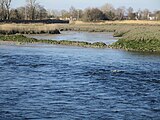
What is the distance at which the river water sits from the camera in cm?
1228

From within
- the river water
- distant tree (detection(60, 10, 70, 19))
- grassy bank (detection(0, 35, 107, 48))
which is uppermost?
distant tree (detection(60, 10, 70, 19))

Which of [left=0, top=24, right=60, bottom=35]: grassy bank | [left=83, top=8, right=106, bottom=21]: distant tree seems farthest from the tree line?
[left=0, top=24, right=60, bottom=35]: grassy bank

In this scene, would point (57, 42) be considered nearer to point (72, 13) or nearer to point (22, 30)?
point (22, 30)

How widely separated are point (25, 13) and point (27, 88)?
108 meters

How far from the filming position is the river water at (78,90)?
12281mm

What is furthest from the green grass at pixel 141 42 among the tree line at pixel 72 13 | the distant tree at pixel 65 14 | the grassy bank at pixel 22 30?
the distant tree at pixel 65 14

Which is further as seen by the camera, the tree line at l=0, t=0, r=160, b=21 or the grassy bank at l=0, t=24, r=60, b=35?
the tree line at l=0, t=0, r=160, b=21

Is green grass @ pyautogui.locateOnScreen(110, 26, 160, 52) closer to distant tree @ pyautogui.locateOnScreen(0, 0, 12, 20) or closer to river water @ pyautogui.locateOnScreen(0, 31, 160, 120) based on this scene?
river water @ pyautogui.locateOnScreen(0, 31, 160, 120)

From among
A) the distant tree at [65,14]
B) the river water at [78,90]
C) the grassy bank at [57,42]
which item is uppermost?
the distant tree at [65,14]

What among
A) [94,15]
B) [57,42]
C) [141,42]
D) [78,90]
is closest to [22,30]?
[57,42]

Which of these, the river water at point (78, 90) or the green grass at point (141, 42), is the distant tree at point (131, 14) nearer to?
the green grass at point (141, 42)

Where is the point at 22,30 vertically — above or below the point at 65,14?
below

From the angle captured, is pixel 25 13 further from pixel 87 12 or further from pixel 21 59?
pixel 21 59

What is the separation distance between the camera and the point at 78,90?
52.4ft
